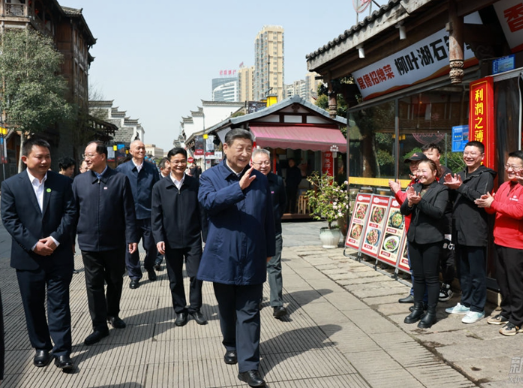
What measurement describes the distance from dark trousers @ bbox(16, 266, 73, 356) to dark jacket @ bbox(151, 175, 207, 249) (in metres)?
1.21

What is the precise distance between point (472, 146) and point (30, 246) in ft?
14.2

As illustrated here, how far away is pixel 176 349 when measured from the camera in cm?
421

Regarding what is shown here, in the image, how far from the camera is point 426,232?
4566 millimetres

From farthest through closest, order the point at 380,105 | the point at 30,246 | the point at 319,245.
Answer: the point at 319,245, the point at 380,105, the point at 30,246

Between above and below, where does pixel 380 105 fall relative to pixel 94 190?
above

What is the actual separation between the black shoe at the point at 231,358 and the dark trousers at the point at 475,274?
2634mm

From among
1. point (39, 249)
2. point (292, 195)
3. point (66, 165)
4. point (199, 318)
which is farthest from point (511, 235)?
point (292, 195)

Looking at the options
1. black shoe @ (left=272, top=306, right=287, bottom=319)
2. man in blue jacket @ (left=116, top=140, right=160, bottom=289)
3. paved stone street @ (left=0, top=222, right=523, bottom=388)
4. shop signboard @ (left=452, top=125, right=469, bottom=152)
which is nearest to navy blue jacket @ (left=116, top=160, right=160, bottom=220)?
man in blue jacket @ (left=116, top=140, right=160, bottom=289)

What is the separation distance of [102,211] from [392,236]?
14.6 feet

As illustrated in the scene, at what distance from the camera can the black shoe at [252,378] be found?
3398 millimetres

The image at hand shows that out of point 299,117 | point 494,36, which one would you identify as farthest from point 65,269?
point 299,117

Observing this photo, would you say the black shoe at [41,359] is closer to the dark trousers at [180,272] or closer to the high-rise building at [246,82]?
the dark trousers at [180,272]

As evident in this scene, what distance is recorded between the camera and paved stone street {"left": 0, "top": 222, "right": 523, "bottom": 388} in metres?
3.56

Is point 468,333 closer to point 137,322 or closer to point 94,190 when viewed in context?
point 137,322
